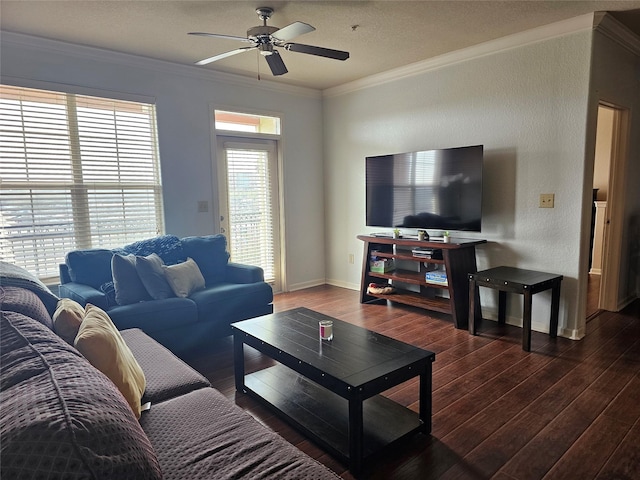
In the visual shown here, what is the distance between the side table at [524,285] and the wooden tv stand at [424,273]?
184 mm

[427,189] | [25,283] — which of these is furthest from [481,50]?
[25,283]

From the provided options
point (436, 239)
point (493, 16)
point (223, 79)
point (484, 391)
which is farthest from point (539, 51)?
point (223, 79)

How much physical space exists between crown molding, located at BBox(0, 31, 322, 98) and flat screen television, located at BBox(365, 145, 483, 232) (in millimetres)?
1520

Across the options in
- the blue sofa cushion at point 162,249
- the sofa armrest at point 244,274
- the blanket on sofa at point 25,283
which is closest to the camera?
the blanket on sofa at point 25,283

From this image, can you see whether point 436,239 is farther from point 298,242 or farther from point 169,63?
point 169,63

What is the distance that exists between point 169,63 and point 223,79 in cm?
61

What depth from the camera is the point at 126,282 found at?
123 inches

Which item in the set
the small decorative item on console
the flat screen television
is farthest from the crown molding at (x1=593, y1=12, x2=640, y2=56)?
the small decorative item on console

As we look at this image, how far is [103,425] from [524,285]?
120 inches

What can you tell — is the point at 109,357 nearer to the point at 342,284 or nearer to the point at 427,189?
the point at 427,189

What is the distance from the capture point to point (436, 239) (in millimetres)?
4184

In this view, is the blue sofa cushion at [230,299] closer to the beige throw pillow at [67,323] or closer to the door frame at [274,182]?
the door frame at [274,182]

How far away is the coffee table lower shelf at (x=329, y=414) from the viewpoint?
2.03m

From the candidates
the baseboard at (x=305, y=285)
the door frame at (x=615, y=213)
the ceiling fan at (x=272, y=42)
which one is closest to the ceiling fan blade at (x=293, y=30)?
the ceiling fan at (x=272, y=42)
